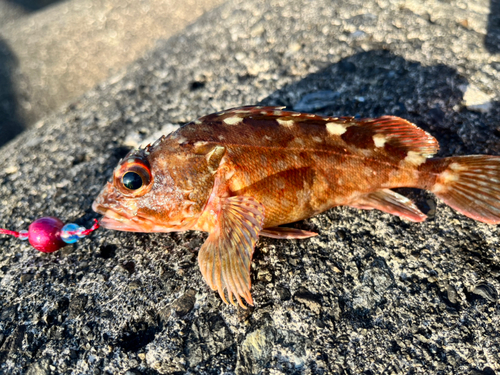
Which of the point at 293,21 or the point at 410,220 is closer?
the point at 410,220

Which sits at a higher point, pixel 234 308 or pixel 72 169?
pixel 72 169

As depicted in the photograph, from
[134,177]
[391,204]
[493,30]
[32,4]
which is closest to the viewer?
[134,177]

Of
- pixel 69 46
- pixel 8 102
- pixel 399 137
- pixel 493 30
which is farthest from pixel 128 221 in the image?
pixel 69 46

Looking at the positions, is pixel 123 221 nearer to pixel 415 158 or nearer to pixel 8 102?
pixel 415 158

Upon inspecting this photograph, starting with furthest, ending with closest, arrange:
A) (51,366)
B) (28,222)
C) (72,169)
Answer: (72,169) < (28,222) < (51,366)

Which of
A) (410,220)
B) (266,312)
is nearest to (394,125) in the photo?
(410,220)

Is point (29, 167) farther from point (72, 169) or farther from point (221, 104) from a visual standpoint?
point (221, 104)

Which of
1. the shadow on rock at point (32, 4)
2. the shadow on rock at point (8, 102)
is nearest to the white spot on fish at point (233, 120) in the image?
the shadow on rock at point (8, 102)
